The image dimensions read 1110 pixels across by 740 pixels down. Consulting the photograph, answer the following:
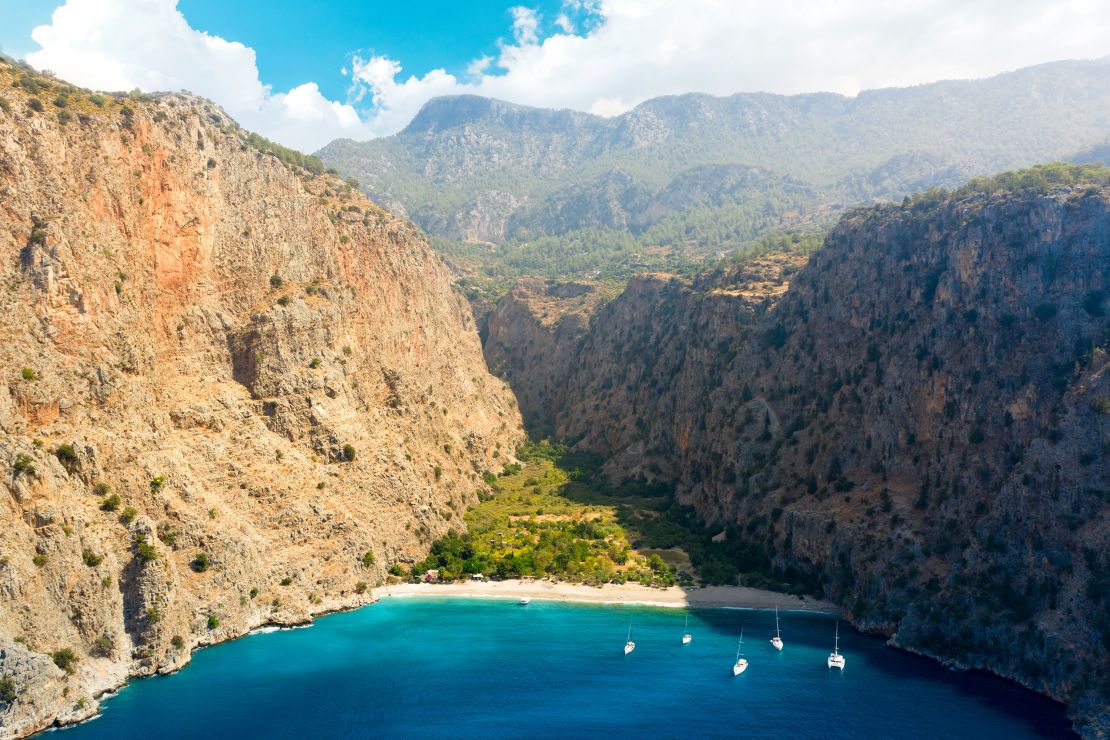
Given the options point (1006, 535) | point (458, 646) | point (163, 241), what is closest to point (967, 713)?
point (1006, 535)

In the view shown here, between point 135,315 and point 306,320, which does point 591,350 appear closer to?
point 306,320

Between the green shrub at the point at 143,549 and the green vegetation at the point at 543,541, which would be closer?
the green shrub at the point at 143,549

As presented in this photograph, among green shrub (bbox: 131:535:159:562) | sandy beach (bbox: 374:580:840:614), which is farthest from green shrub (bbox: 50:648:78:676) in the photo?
sandy beach (bbox: 374:580:840:614)

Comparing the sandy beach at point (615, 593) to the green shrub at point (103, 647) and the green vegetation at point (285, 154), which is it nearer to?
the green shrub at point (103, 647)

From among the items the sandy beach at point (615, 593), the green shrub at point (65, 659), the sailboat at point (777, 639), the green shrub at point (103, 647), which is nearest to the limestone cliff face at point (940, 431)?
the sandy beach at point (615, 593)

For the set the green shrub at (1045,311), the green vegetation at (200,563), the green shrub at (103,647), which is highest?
the green shrub at (1045,311)

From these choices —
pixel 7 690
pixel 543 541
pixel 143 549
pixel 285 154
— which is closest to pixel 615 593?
pixel 543 541
